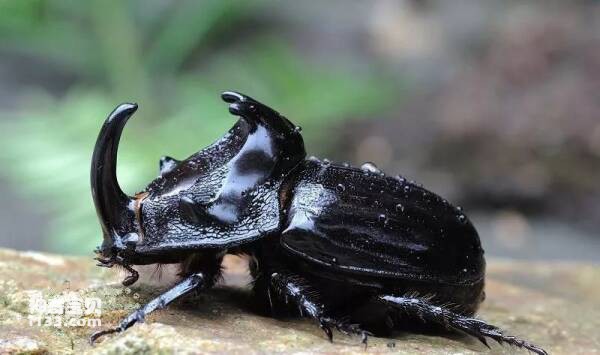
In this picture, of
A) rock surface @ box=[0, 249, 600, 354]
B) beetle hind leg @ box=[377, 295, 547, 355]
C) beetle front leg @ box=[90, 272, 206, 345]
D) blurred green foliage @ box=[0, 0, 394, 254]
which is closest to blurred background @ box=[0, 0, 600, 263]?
blurred green foliage @ box=[0, 0, 394, 254]

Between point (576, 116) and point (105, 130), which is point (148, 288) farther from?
point (576, 116)

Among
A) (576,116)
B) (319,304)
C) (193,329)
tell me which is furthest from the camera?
(576,116)

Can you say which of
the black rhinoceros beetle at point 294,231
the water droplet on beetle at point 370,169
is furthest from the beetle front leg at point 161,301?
the water droplet on beetle at point 370,169

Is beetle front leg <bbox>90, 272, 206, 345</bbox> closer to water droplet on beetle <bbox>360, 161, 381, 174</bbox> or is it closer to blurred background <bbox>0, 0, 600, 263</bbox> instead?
water droplet on beetle <bbox>360, 161, 381, 174</bbox>

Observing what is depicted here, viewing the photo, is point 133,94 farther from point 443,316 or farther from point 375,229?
point 443,316

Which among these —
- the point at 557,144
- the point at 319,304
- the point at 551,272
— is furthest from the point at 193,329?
the point at 557,144

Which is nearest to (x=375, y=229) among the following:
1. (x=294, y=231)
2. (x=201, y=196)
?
(x=294, y=231)
